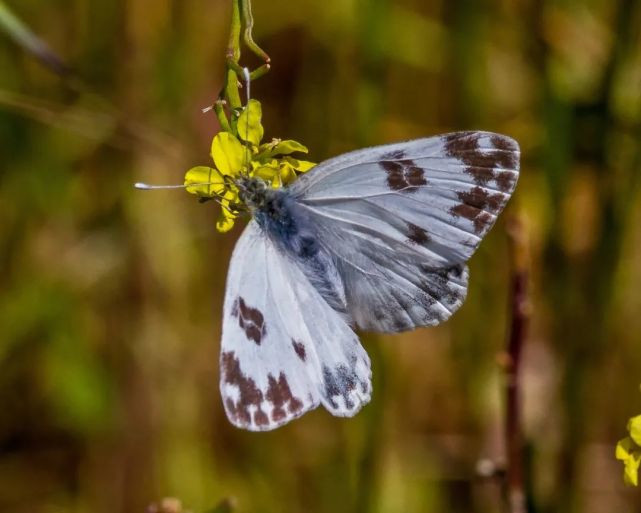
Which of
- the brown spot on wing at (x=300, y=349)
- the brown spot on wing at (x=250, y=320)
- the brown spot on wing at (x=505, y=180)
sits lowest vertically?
the brown spot on wing at (x=300, y=349)

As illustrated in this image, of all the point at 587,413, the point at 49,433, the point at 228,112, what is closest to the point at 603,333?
the point at 587,413

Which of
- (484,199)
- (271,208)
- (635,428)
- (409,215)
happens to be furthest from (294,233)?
(635,428)

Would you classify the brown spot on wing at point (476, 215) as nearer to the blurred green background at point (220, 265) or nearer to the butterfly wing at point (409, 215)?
the butterfly wing at point (409, 215)

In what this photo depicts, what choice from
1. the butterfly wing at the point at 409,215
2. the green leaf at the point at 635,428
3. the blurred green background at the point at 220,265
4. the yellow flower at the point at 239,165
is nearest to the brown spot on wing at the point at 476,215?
the butterfly wing at the point at 409,215

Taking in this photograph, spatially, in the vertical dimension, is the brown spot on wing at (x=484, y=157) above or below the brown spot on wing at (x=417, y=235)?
above

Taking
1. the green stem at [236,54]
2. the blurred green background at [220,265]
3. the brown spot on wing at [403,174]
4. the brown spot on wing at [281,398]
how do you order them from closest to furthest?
the green stem at [236,54] < the brown spot on wing at [281,398] < the brown spot on wing at [403,174] < the blurred green background at [220,265]

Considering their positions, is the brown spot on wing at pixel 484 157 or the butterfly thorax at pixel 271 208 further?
the butterfly thorax at pixel 271 208

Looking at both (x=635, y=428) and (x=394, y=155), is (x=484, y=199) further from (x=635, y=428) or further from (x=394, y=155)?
(x=635, y=428)

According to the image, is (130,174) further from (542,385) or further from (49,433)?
(542,385)
